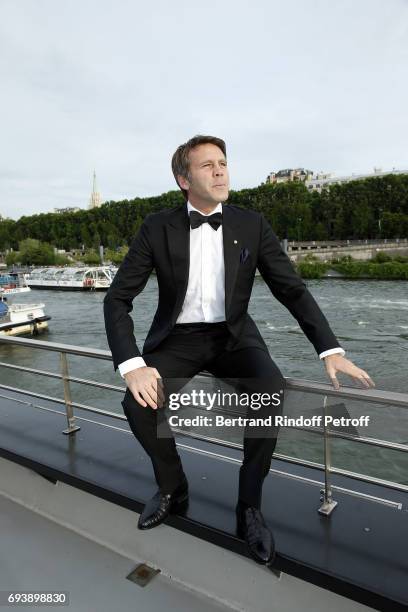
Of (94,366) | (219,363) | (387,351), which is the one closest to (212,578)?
(219,363)

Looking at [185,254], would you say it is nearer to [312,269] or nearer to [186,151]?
[186,151]

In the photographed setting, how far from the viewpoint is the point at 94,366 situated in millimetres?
16922

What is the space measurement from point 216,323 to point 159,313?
0.27 m

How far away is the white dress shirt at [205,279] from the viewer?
2203 mm

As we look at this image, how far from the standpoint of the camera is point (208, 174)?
2121 mm

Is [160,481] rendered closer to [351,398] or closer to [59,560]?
[59,560]

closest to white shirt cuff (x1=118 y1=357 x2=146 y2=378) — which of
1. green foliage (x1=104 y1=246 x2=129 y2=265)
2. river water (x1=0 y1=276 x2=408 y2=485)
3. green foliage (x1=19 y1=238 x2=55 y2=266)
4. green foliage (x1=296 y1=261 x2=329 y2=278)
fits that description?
river water (x1=0 y1=276 x2=408 y2=485)

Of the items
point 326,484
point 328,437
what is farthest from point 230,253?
point 326,484

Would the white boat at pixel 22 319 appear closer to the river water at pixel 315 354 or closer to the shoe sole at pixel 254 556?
the river water at pixel 315 354

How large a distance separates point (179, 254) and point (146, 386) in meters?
0.59

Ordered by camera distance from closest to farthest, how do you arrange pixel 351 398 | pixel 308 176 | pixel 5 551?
pixel 351 398 → pixel 5 551 → pixel 308 176

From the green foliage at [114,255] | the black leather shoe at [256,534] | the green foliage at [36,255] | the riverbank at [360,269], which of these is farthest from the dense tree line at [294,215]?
the black leather shoe at [256,534]

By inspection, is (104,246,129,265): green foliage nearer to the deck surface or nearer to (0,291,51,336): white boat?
(0,291,51,336): white boat

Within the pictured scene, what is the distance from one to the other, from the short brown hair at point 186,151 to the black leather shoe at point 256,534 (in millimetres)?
1402
